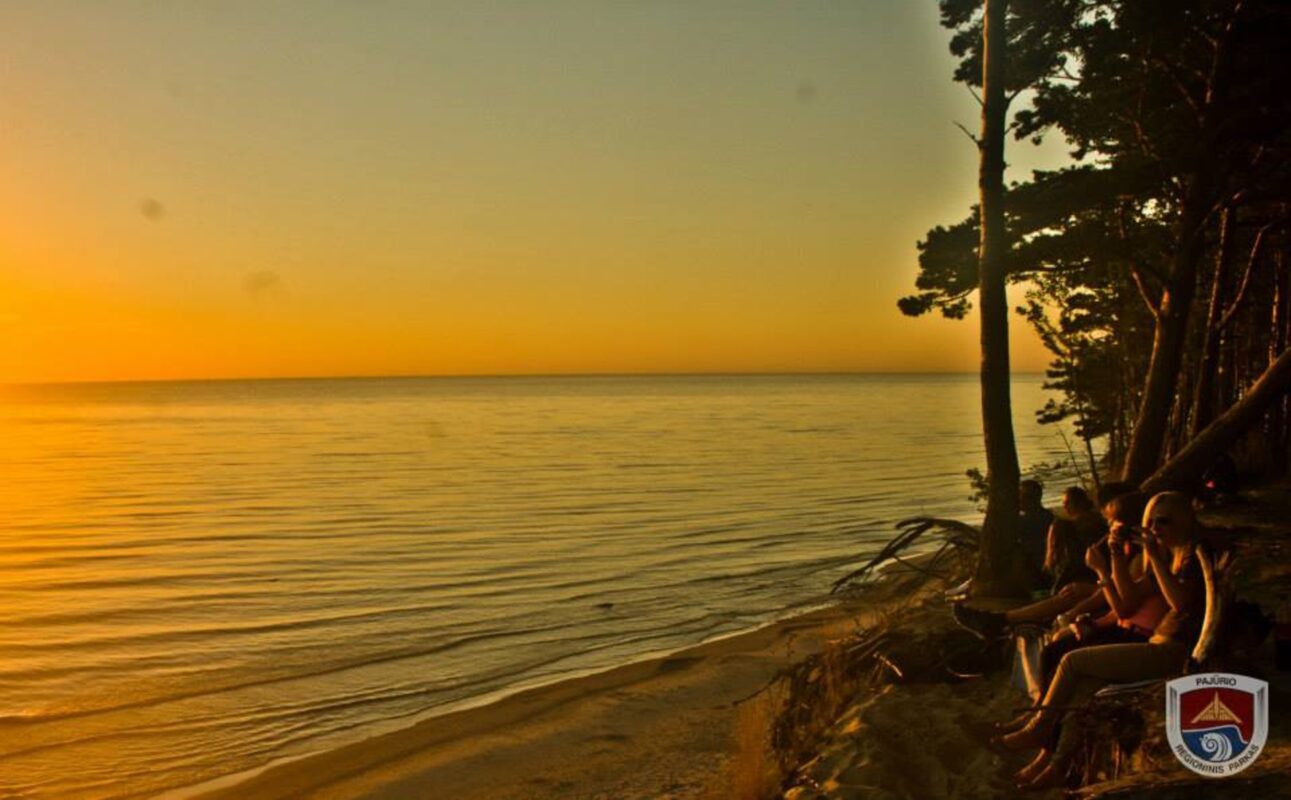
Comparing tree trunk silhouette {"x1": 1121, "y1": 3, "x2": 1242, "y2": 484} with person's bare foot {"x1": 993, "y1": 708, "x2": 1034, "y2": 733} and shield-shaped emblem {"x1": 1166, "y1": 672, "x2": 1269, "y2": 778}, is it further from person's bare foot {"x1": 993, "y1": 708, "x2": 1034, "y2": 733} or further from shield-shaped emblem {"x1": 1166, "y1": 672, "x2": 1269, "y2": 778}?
shield-shaped emblem {"x1": 1166, "y1": 672, "x2": 1269, "y2": 778}

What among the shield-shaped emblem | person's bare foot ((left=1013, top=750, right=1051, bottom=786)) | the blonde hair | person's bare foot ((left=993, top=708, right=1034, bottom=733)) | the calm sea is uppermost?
the blonde hair

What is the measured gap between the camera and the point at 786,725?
9.13m

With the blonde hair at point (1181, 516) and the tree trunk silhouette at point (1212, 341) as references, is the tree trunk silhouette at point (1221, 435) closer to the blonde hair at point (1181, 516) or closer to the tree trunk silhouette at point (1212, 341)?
the tree trunk silhouette at point (1212, 341)

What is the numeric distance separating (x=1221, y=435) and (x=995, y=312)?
2817mm

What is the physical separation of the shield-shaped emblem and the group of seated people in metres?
0.32

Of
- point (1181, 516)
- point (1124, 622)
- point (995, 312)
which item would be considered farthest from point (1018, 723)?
point (995, 312)

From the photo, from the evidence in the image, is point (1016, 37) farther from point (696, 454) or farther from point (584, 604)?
point (696, 454)

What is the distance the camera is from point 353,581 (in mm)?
19797

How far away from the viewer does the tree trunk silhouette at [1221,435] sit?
11.4 metres

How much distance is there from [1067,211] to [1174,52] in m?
2.70

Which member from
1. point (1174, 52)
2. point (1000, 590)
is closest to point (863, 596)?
point (1000, 590)

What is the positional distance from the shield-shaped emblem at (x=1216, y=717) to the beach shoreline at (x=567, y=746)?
13.6 ft

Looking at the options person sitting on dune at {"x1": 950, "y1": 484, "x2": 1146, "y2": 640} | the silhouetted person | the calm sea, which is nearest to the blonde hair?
person sitting on dune at {"x1": 950, "y1": 484, "x2": 1146, "y2": 640}

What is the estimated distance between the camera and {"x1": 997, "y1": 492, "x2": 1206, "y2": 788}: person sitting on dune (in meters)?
6.00
